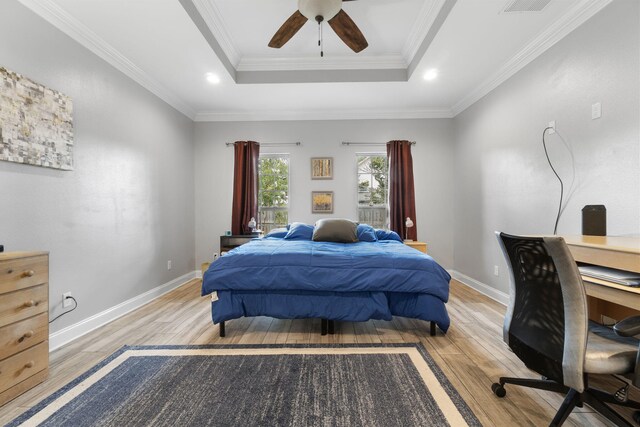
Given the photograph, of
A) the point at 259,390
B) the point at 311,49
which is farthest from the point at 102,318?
the point at 311,49

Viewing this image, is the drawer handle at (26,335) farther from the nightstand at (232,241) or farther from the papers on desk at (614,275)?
the papers on desk at (614,275)

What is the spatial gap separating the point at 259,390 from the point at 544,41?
3.67 m

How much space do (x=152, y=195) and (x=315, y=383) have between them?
3.00 metres

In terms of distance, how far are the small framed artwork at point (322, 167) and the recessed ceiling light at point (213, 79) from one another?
5.68ft

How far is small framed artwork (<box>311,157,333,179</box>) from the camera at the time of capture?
4633 millimetres

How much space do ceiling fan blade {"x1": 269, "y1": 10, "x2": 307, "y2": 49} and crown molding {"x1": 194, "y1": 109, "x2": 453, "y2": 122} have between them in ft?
6.66

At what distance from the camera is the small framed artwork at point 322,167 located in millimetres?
4633

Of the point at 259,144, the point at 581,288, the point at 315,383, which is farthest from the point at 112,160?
the point at 581,288

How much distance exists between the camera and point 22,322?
5.52ft

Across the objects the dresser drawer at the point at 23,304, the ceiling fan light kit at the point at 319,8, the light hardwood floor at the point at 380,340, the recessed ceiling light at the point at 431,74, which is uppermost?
the recessed ceiling light at the point at 431,74

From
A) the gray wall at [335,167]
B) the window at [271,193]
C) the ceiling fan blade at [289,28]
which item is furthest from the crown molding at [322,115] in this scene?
the ceiling fan blade at [289,28]

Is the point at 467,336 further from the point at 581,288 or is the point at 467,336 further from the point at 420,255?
the point at 581,288

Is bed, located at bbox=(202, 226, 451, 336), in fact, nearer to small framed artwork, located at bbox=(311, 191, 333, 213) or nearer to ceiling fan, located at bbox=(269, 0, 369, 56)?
ceiling fan, located at bbox=(269, 0, 369, 56)

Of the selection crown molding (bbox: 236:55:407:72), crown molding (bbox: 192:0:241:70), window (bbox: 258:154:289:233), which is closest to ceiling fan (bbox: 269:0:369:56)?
crown molding (bbox: 192:0:241:70)
